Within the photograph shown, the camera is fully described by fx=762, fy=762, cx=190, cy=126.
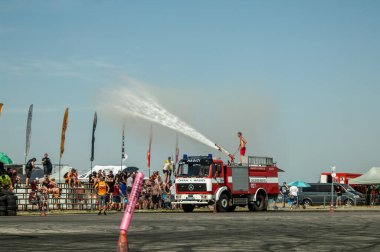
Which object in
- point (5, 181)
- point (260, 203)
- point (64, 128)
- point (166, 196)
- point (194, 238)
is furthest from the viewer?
point (64, 128)

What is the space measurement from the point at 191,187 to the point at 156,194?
3540mm

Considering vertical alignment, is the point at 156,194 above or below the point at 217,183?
below

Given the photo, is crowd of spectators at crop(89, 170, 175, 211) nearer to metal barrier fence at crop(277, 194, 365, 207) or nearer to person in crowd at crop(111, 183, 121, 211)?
person in crowd at crop(111, 183, 121, 211)

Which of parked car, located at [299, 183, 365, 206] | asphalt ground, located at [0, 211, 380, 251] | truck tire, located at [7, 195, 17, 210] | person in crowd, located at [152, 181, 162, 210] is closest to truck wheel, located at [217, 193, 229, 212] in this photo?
person in crowd, located at [152, 181, 162, 210]

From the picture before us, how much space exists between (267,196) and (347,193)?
20222 mm

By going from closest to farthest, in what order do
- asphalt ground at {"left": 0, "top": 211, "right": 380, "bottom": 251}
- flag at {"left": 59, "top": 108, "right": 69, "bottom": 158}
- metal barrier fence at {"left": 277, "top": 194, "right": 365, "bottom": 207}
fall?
1. asphalt ground at {"left": 0, "top": 211, "right": 380, "bottom": 251}
2. flag at {"left": 59, "top": 108, "right": 69, "bottom": 158}
3. metal barrier fence at {"left": 277, "top": 194, "right": 365, "bottom": 207}

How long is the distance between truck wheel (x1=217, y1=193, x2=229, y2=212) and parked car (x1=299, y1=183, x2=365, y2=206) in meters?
21.5

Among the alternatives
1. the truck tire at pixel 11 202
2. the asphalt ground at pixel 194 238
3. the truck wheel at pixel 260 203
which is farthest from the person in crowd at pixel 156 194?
the asphalt ground at pixel 194 238

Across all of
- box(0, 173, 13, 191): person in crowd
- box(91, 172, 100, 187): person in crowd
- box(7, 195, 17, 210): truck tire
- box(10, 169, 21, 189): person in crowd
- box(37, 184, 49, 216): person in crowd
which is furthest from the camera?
box(10, 169, 21, 189): person in crowd

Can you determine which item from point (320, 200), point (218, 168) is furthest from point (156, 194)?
point (320, 200)

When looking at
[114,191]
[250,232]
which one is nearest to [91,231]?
[250,232]

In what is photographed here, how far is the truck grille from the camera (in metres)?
38.8

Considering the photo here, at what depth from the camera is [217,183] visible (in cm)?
3912

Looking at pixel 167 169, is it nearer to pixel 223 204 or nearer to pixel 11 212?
pixel 223 204
